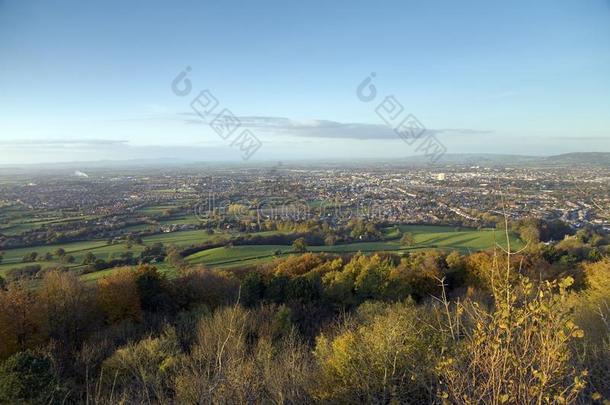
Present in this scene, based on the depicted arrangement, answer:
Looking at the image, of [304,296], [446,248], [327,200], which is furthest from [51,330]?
[327,200]

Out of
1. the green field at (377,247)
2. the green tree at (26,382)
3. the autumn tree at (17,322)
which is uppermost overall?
the green tree at (26,382)

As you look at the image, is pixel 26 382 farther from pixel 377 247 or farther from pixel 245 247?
pixel 377 247

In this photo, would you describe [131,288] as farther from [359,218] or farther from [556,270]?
[359,218]

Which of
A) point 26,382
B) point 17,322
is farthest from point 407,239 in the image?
point 26,382

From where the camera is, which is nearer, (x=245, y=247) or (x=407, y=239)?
(x=245, y=247)

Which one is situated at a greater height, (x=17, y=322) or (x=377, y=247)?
(x=17, y=322)

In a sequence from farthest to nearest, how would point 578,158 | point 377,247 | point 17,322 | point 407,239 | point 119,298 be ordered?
point 578,158 → point 407,239 → point 377,247 → point 119,298 → point 17,322

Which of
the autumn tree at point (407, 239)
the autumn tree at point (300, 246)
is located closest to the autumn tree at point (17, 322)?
the autumn tree at point (300, 246)

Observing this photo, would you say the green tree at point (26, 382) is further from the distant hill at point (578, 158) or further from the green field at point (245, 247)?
the distant hill at point (578, 158)

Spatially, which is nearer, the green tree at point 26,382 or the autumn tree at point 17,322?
the green tree at point 26,382

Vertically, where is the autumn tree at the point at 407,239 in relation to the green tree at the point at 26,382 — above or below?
below

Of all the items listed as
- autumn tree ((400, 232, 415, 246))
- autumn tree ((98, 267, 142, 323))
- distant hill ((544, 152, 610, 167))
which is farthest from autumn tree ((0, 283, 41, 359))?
distant hill ((544, 152, 610, 167))
